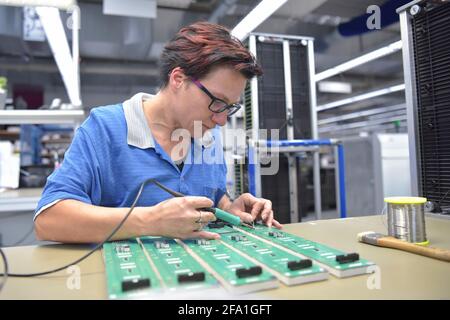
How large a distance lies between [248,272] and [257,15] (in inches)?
75.7

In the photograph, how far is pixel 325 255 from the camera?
1.95 ft

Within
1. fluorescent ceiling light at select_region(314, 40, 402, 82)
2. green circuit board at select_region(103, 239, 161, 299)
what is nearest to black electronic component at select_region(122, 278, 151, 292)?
green circuit board at select_region(103, 239, 161, 299)

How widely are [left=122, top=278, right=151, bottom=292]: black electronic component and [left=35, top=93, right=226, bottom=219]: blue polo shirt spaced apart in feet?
1.32

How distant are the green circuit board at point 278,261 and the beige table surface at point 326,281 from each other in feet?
0.04

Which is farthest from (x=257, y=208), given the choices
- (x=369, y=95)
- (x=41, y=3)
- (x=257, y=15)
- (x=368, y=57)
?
(x=369, y=95)

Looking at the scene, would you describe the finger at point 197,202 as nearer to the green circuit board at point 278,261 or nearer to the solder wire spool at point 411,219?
the green circuit board at point 278,261

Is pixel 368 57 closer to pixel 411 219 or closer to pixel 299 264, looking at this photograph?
pixel 411 219

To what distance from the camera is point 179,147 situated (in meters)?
1.09

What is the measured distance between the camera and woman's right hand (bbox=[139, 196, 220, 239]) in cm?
70

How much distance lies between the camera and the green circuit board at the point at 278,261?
497mm

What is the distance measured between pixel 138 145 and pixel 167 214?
0.35 meters

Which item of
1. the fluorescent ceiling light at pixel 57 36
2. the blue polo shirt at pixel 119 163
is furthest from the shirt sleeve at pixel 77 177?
the fluorescent ceiling light at pixel 57 36

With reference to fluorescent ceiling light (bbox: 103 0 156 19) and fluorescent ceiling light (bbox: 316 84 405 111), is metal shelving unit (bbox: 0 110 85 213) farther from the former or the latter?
fluorescent ceiling light (bbox: 316 84 405 111)
